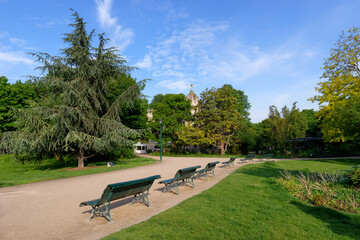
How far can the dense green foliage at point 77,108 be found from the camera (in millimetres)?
14977

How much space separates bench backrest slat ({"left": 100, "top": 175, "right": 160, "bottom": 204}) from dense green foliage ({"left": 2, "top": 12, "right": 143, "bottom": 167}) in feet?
35.0

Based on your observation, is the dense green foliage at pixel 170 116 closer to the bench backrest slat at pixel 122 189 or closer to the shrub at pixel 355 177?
the shrub at pixel 355 177

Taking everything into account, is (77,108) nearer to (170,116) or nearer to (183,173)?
(183,173)

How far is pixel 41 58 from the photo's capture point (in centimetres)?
1616

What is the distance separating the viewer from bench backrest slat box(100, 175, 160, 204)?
15.5 feet

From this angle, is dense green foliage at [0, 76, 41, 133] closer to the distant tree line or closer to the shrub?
the distant tree line

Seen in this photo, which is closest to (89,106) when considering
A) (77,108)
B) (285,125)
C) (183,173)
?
(77,108)

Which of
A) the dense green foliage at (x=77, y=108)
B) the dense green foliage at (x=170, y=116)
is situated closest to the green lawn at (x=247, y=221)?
the dense green foliage at (x=77, y=108)

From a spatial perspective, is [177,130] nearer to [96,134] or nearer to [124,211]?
[96,134]

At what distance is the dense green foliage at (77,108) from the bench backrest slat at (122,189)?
10.7 m

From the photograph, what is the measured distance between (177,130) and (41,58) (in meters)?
23.9

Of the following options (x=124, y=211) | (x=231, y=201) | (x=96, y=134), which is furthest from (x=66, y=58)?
(x=231, y=201)

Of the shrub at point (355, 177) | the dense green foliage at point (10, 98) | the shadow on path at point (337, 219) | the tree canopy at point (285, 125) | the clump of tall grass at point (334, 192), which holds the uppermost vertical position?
the dense green foliage at point (10, 98)

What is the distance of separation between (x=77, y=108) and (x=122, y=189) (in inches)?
510
